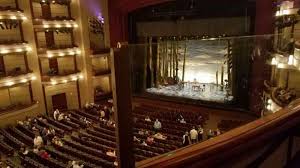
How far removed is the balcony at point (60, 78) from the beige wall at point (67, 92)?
465 mm

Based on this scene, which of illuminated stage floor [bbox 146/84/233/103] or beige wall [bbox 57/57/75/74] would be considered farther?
beige wall [bbox 57/57/75/74]

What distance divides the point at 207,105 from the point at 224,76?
2.28m

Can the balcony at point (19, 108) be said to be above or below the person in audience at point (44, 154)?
above

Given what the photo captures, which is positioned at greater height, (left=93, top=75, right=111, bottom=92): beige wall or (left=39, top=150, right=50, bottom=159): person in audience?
(left=93, top=75, right=111, bottom=92): beige wall

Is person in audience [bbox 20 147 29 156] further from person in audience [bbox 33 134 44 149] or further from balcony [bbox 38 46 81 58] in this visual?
balcony [bbox 38 46 81 58]

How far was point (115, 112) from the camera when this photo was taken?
1.04 metres

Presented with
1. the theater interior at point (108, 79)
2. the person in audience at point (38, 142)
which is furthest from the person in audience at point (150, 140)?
the person in audience at point (38, 142)

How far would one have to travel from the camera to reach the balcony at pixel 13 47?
1433cm

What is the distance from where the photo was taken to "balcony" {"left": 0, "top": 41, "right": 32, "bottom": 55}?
14328 mm

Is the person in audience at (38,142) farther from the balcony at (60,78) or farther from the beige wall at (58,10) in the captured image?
the beige wall at (58,10)

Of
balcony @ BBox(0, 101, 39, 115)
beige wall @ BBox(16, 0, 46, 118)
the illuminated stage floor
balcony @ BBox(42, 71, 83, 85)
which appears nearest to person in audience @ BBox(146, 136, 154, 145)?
the illuminated stage floor

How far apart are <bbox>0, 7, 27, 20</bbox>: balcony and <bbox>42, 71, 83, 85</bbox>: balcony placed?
377 centimetres

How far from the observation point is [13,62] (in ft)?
51.0

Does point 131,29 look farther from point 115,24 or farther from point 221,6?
point 221,6
